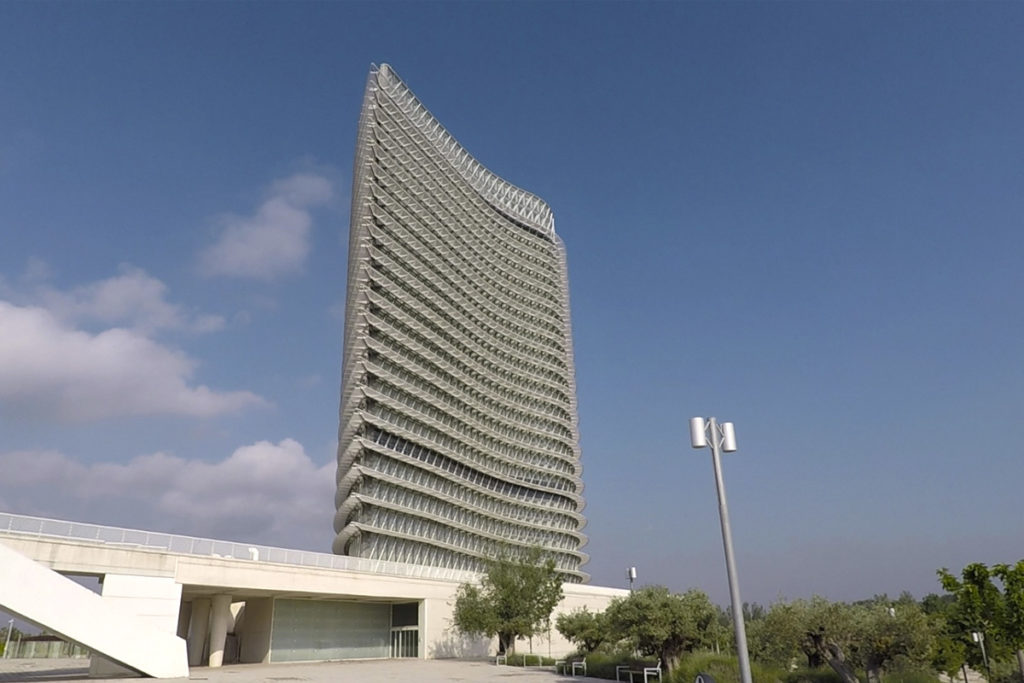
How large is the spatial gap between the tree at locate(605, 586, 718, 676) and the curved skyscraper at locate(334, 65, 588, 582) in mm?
26276

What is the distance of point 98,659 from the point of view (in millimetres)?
32562

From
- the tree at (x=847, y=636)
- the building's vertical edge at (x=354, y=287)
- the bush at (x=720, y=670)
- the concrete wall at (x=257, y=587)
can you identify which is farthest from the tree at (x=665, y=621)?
the building's vertical edge at (x=354, y=287)

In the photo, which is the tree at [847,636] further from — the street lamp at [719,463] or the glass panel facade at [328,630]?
the glass panel facade at [328,630]

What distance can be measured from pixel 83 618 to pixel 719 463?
28.1 metres

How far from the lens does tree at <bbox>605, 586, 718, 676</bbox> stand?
32.2 m

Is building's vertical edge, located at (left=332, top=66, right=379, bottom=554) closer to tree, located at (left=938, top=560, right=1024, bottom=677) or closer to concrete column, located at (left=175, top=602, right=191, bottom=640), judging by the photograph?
concrete column, located at (left=175, top=602, right=191, bottom=640)

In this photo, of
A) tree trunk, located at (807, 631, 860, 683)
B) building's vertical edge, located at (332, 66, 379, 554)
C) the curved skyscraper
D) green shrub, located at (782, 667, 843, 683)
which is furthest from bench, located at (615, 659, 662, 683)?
building's vertical edge, located at (332, 66, 379, 554)

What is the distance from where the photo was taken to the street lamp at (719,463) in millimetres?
13430

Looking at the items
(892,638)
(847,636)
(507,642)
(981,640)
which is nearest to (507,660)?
(507,642)

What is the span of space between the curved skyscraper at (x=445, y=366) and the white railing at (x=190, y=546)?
42.2ft

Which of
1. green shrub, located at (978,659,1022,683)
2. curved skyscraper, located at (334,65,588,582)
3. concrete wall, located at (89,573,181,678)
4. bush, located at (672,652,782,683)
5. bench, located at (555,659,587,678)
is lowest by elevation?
green shrub, located at (978,659,1022,683)

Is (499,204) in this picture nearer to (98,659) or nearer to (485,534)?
(485,534)

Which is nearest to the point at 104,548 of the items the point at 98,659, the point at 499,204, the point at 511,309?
the point at 98,659

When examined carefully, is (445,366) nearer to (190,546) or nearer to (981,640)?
(190,546)
